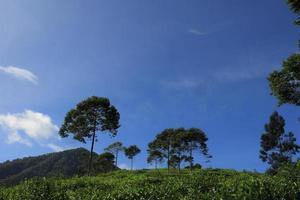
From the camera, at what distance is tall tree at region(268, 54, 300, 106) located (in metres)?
29.4

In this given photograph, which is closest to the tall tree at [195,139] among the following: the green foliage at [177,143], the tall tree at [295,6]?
the green foliage at [177,143]

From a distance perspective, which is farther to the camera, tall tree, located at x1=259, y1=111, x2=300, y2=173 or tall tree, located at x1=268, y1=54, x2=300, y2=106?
tall tree, located at x1=259, y1=111, x2=300, y2=173

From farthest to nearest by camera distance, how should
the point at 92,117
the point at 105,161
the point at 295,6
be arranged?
the point at 105,161
the point at 92,117
the point at 295,6

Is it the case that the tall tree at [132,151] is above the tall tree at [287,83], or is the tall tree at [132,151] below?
above

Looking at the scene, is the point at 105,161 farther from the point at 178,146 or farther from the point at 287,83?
the point at 287,83

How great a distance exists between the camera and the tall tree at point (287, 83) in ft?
96.3

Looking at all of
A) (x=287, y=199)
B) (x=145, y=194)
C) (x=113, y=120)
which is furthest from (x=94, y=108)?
(x=287, y=199)

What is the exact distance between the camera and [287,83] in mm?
30047

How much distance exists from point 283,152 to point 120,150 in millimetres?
37472

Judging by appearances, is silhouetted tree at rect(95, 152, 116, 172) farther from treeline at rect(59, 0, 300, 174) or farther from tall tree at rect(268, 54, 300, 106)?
tall tree at rect(268, 54, 300, 106)

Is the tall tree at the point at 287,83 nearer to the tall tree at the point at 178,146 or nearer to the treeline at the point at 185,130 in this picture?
the treeline at the point at 185,130

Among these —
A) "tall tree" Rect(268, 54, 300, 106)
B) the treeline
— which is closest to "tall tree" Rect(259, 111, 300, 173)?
the treeline

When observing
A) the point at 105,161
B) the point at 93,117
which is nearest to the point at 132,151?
the point at 105,161

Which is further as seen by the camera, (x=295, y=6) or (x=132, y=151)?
(x=132, y=151)
